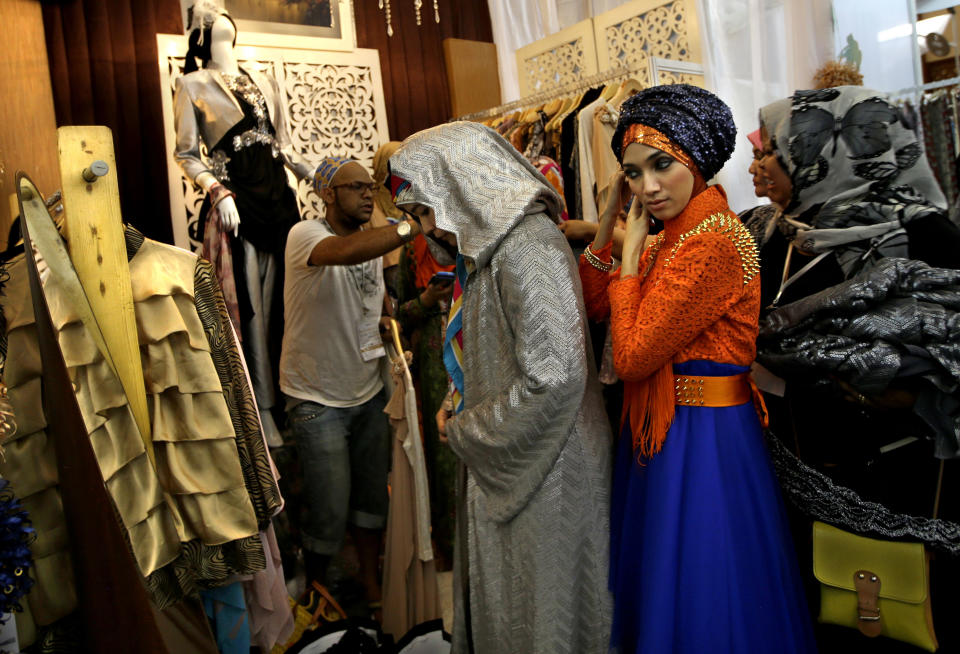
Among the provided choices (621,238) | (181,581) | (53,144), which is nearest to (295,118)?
(53,144)

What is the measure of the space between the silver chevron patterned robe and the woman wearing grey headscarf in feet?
1.73

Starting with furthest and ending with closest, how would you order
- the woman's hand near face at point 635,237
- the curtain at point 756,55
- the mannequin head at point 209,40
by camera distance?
the curtain at point 756,55 → the mannequin head at point 209,40 → the woman's hand near face at point 635,237

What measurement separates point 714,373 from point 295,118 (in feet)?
9.91

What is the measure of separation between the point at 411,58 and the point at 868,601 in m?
4.19

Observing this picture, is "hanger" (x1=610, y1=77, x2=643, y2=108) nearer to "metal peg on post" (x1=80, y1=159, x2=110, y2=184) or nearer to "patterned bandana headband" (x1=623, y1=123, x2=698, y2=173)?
"patterned bandana headband" (x1=623, y1=123, x2=698, y2=173)

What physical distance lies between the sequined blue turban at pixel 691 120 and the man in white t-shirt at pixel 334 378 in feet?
4.80

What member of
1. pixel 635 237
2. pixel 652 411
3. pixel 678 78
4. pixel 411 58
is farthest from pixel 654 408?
pixel 411 58

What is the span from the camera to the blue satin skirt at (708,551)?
1470 mm

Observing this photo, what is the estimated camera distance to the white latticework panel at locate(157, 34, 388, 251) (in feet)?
11.6

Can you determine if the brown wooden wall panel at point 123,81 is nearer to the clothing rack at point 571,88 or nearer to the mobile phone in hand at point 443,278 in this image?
the mobile phone in hand at point 443,278

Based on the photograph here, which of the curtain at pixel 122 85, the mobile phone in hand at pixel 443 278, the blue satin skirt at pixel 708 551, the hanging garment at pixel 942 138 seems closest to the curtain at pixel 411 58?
the curtain at pixel 122 85

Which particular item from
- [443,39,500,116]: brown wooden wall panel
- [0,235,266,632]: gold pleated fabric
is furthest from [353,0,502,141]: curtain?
[0,235,266,632]: gold pleated fabric

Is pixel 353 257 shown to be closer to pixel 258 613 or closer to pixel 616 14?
pixel 258 613

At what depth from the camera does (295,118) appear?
3877mm
